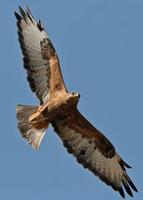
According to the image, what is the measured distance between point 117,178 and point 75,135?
3.94ft

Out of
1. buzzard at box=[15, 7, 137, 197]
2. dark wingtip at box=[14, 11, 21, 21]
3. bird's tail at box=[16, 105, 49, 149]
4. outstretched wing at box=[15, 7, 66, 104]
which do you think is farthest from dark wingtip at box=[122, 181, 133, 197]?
dark wingtip at box=[14, 11, 21, 21]

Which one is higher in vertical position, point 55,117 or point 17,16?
point 17,16

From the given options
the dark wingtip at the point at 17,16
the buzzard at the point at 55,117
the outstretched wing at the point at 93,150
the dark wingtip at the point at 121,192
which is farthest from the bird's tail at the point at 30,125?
the dark wingtip at the point at 121,192

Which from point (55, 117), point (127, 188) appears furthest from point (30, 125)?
point (127, 188)

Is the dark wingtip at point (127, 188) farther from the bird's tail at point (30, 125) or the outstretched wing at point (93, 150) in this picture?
the bird's tail at point (30, 125)

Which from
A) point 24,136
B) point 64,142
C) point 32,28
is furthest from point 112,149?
point 32,28

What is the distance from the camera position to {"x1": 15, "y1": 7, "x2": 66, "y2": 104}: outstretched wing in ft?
35.4

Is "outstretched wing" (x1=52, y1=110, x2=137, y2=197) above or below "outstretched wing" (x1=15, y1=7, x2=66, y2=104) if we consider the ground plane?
below

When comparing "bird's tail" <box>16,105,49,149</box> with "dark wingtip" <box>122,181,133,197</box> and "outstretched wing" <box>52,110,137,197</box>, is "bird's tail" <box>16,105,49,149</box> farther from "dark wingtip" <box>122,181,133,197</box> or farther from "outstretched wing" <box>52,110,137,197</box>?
"dark wingtip" <box>122,181,133,197</box>

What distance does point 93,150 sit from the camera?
1129cm

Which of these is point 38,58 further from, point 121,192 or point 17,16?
point 121,192

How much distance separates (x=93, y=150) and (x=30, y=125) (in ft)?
4.51

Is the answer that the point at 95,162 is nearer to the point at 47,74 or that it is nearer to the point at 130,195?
the point at 130,195

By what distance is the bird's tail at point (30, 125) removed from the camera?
1062 centimetres
